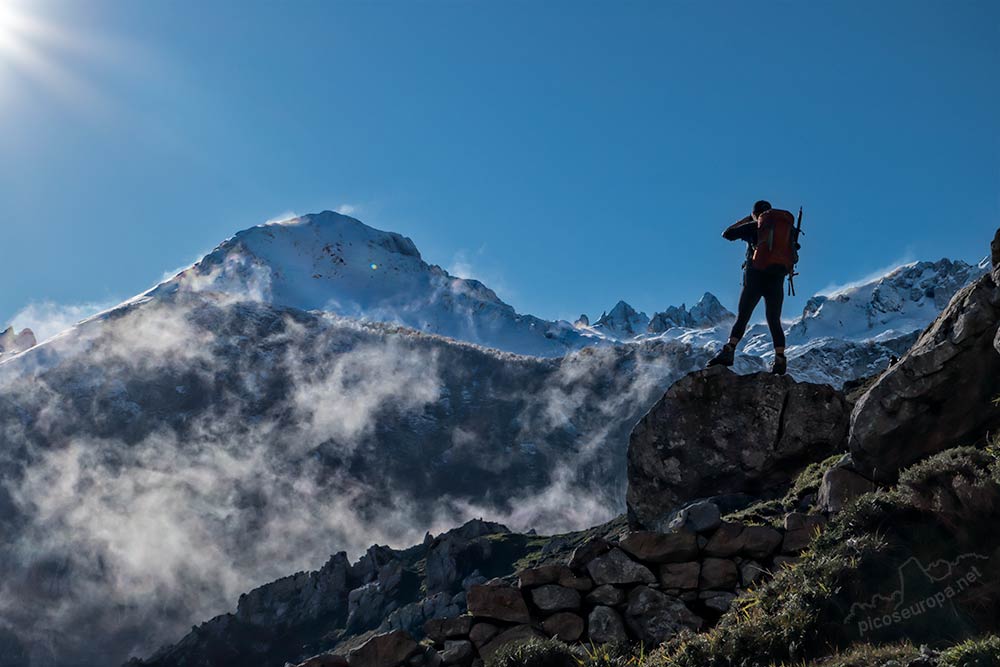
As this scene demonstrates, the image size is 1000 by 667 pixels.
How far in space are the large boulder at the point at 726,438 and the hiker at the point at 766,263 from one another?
3.10 feet

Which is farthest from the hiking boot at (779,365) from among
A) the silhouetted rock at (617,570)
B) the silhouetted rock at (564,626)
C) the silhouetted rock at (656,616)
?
the silhouetted rock at (564,626)

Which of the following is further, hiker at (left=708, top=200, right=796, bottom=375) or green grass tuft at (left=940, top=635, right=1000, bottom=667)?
hiker at (left=708, top=200, right=796, bottom=375)

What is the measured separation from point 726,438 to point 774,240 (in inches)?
190

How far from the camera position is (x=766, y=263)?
18578 mm

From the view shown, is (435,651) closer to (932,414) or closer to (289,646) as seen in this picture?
(932,414)

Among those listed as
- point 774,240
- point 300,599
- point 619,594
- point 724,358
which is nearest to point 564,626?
point 619,594

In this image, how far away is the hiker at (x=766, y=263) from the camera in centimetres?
1852

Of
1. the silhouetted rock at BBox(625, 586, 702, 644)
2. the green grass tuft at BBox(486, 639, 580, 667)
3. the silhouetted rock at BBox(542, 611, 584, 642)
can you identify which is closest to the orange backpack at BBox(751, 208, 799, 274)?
the silhouetted rock at BBox(625, 586, 702, 644)

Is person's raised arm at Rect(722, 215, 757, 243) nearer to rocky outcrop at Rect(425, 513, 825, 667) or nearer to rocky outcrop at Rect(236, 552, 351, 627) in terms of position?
rocky outcrop at Rect(425, 513, 825, 667)

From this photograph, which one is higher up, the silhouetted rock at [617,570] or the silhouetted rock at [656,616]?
the silhouetted rock at [617,570]

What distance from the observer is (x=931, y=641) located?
27.9 feet

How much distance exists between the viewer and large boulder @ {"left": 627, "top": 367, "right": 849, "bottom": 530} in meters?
18.2

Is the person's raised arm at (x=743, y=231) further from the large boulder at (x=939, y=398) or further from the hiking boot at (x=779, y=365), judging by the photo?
the large boulder at (x=939, y=398)

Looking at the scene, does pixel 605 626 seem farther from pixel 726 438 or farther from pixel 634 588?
pixel 726 438
